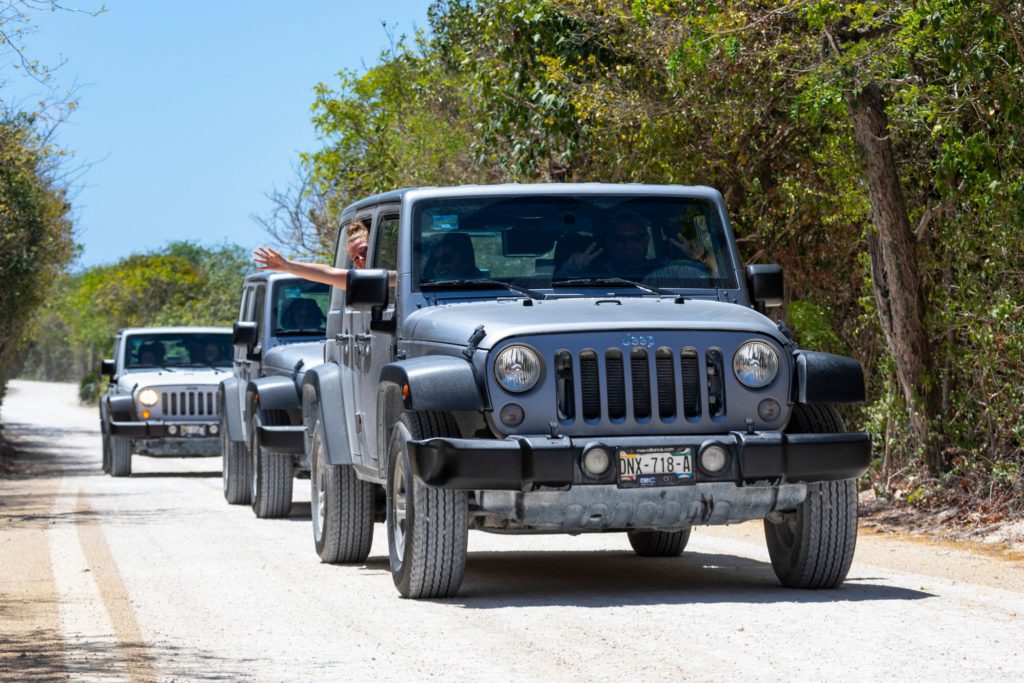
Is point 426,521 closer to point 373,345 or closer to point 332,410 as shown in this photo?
point 373,345

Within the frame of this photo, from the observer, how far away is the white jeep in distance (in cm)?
2194

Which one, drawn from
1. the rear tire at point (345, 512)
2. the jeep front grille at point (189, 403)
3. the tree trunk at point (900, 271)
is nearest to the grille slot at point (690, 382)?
the rear tire at point (345, 512)

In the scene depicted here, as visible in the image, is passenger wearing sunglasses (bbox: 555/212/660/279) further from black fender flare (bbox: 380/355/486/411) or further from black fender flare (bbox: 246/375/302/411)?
black fender flare (bbox: 246/375/302/411)

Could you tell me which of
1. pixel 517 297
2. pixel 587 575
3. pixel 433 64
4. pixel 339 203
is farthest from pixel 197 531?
pixel 339 203

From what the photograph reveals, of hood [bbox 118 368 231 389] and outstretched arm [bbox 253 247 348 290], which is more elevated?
outstretched arm [bbox 253 247 348 290]

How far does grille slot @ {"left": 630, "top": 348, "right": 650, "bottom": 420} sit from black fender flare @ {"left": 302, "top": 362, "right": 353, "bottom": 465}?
9.13ft

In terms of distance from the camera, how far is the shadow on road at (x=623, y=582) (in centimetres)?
883

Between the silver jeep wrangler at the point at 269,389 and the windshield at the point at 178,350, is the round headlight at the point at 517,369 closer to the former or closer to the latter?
the silver jeep wrangler at the point at 269,389

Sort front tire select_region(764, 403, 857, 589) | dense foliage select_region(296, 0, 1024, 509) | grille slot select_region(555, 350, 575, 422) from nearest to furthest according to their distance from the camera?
grille slot select_region(555, 350, 575, 422)
front tire select_region(764, 403, 857, 589)
dense foliage select_region(296, 0, 1024, 509)

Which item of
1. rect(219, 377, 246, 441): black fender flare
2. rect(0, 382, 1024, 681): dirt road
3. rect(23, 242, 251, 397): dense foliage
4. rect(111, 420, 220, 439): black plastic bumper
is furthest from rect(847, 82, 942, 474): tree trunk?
rect(23, 242, 251, 397): dense foliage

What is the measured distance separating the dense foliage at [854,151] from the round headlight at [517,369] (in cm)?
471

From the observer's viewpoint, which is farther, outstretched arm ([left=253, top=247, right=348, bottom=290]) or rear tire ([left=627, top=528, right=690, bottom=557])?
rear tire ([left=627, top=528, right=690, bottom=557])

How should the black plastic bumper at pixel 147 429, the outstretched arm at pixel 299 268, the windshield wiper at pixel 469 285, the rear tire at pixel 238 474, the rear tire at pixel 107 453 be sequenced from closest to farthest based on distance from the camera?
the windshield wiper at pixel 469 285
the outstretched arm at pixel 299 268
the rear tire at pixel 238 474
the black plastic bumper at pixel 147 429
the rear tire at pixel 107 453

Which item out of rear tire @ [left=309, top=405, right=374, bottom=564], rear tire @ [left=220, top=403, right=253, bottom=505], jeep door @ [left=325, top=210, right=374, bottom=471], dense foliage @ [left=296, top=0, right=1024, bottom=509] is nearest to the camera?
jeep door @ [left=325, top=210, right=374, bottom=471]
